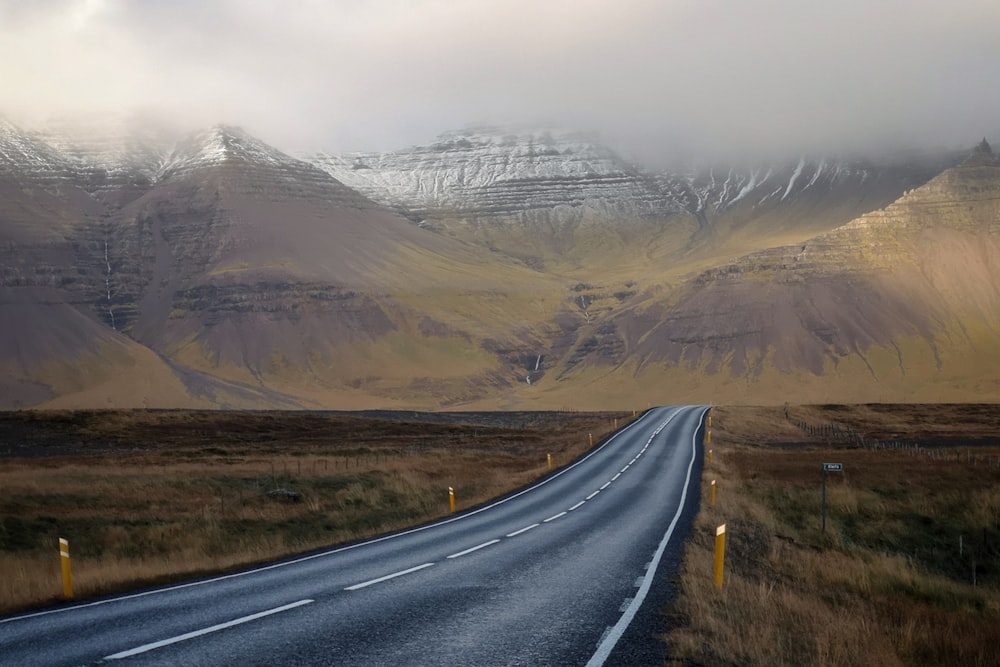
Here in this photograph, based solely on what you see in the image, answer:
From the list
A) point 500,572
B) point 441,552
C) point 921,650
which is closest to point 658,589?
point 500,572

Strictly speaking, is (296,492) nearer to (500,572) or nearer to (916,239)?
(500,572)

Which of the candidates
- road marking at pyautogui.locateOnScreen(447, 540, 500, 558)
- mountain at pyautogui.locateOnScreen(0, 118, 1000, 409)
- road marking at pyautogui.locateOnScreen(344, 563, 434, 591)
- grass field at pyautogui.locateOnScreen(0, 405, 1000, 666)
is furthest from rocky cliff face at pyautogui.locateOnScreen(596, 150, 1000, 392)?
road marking at pyautogui.locateOnScreen(344, 563, 434, 591)

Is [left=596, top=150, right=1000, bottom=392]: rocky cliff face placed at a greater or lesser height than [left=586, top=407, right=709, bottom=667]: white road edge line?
greater

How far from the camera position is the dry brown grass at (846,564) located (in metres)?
9.55

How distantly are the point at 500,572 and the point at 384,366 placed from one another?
15715cm

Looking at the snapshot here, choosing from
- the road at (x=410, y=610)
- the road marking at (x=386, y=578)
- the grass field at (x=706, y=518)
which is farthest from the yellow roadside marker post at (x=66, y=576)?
the road marking at (x=386, y=578)

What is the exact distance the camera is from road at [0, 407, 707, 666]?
889cm

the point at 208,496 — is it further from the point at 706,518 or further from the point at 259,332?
the point at 259,332

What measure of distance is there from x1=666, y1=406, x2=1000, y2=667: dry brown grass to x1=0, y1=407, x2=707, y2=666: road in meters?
0.84

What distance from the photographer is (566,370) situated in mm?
176875

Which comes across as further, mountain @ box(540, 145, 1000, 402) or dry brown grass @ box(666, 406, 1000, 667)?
mountain @ box(540, 145, 1000, 402)

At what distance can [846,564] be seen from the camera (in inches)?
746

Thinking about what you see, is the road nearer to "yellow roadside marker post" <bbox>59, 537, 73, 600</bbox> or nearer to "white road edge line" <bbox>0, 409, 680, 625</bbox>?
"white road edge line" <bbox>0, 409, 680, 625</bbox>

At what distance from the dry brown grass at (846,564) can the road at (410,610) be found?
0.84m
